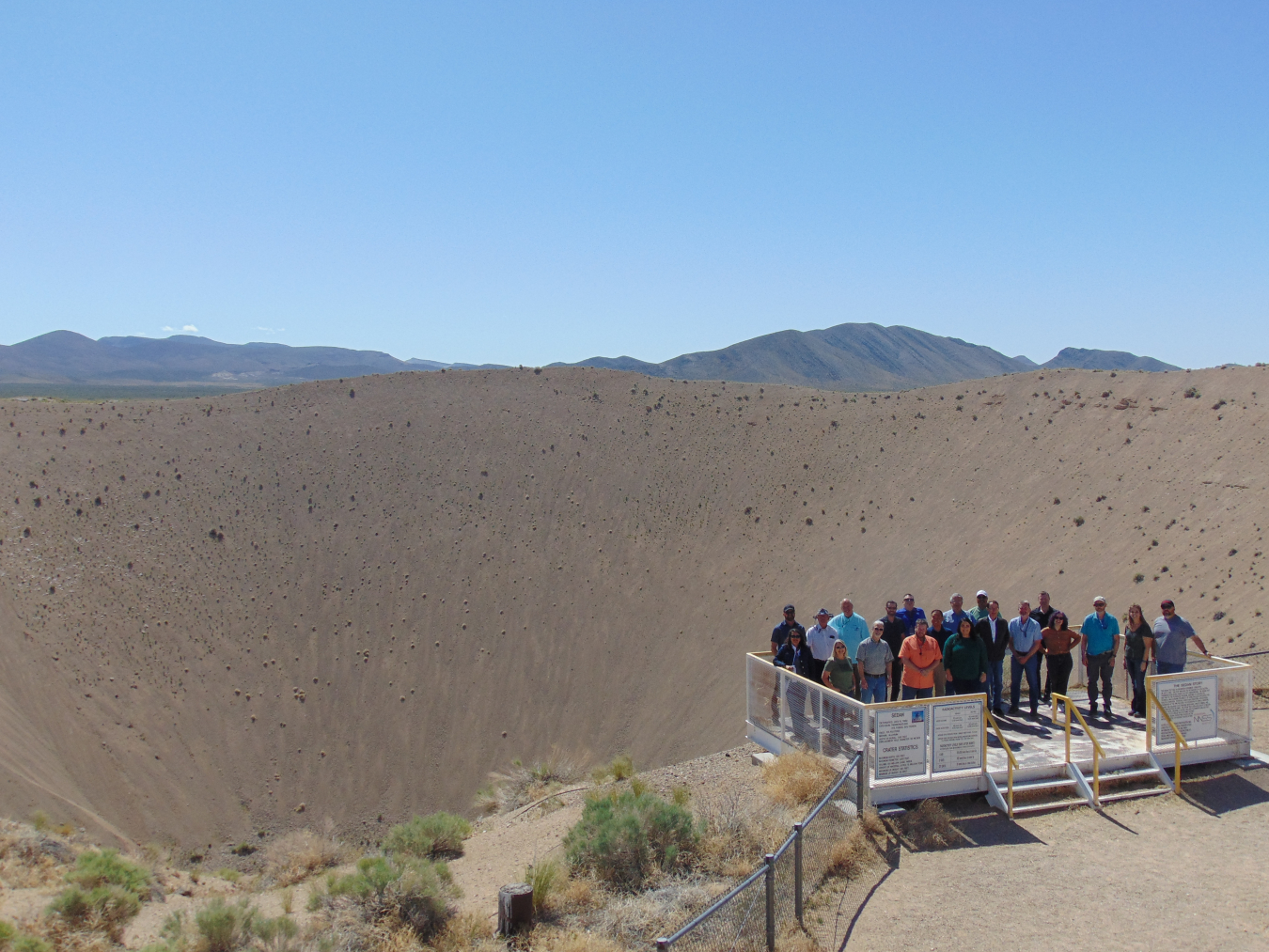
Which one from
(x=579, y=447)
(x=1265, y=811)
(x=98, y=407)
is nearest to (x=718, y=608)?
(x=579, y=447)

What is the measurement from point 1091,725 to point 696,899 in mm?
6598

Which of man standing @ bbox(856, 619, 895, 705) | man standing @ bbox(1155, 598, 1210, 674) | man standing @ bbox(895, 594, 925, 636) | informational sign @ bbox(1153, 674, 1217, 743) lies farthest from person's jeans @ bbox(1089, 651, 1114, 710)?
man standing @ bbox(856, 619, 895, 705)

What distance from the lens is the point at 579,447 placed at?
43938 millimetres

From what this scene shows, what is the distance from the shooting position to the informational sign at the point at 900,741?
9.49m

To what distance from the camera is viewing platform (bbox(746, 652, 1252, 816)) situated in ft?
31.5

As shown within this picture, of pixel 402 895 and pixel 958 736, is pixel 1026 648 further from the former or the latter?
pixel 402 895

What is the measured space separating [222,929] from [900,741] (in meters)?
6.75

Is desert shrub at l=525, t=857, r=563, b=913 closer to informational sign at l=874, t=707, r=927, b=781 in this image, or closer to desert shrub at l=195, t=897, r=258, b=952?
desert shrub at l=195, t=897, r=258, b=952

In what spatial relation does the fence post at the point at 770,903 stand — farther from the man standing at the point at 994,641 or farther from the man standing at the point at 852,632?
the man standing at the point at 994,641

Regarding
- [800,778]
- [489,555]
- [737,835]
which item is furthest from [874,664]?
[489,555]

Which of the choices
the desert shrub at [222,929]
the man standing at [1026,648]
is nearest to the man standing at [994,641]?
the man standing at [1026,648]

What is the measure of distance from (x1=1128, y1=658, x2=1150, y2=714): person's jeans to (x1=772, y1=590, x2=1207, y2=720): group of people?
0.01 m

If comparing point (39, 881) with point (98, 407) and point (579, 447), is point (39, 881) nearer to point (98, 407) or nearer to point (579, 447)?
point (579, 447)

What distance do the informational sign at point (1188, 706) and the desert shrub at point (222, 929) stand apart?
1001cm
